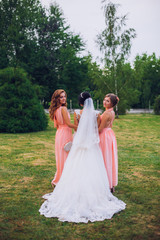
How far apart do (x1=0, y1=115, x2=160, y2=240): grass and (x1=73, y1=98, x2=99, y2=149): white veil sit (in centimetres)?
137

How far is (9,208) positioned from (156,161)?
18.3 ft

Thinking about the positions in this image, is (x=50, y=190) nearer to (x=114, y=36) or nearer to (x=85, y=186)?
(x=85, y=186)

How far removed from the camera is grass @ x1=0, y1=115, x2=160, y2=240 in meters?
3.75

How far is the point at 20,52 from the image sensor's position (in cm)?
4009

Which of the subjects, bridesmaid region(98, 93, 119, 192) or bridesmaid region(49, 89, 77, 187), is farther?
bridesmaid region(49, 89, 77, 187)

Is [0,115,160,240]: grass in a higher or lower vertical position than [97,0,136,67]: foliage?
lower

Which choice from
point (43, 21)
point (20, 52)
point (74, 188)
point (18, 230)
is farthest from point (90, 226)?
point (43, 21)

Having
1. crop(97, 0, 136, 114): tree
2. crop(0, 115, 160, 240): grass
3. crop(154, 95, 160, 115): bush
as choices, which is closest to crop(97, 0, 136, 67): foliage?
crop(97, 0, 136, 114): tree

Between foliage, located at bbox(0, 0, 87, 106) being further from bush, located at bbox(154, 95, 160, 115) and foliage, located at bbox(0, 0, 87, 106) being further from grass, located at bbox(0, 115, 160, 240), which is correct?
grass, located at bbox(0, 115, 160, 240)

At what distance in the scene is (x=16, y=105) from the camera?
1609 cm

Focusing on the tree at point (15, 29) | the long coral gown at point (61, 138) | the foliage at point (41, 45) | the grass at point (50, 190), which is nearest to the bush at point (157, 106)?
the foliage at point (41, 45)

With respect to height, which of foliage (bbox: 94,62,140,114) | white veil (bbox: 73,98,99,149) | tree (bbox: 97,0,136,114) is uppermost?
tree (bbox: 97,0,136,114)

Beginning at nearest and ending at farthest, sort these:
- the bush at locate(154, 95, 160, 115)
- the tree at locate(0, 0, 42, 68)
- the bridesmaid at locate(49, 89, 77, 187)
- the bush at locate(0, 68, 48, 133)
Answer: the bridesmaid at locate(49, 89, 77, 187) → the bush at locate(0, 68, 48, 133) → the tree at locate(0, 0, 42, 68) → the bush at locate(154, 95, 160, 115)

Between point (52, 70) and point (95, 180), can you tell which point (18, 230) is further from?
point (52, 70)
